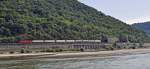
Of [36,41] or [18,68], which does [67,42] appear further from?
[18,68]

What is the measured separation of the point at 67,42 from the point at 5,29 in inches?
932

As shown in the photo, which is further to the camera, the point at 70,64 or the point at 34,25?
the point at 34,25

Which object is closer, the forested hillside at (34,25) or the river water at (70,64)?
the river water at (70,64)

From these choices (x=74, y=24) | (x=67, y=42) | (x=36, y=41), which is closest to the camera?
(x=36, y=41)

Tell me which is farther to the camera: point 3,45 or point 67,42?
point 67,42

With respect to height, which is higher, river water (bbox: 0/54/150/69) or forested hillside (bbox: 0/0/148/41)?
forested hillside (bbox: 0/0/148/41)

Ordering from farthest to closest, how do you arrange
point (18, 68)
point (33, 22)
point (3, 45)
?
point (33, 22) < point (3, 45) < point (18, 68)

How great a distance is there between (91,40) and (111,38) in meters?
17.5

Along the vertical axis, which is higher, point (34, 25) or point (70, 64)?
point (34, 25)

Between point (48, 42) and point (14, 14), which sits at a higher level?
point (14, 14)

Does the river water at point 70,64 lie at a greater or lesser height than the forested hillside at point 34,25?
lesser

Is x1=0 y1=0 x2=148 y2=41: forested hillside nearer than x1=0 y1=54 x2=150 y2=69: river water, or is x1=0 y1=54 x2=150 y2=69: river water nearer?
x1=0 y1=54 x2=150 y2=69: river water

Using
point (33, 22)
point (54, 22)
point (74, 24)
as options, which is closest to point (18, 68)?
point (33, 22)

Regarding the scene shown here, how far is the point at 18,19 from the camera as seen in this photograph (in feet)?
529
